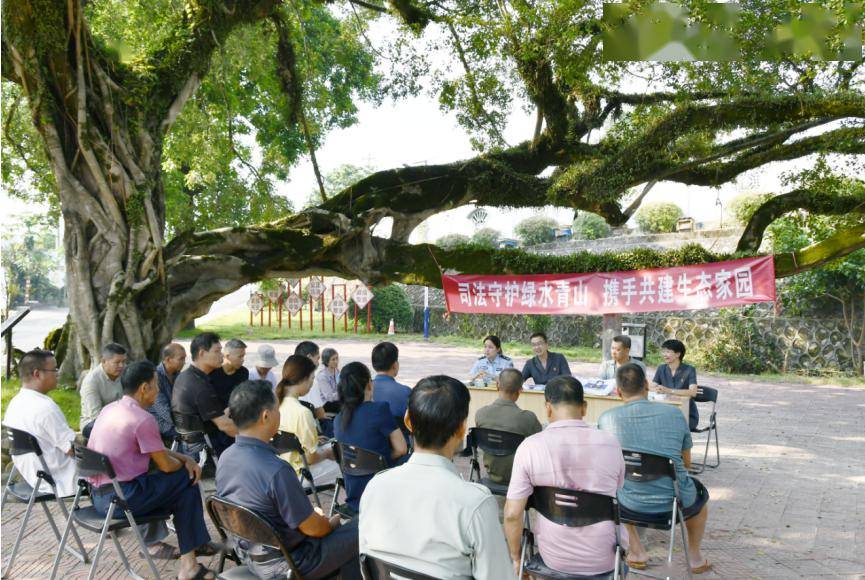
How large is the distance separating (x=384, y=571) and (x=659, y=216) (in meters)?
26.3

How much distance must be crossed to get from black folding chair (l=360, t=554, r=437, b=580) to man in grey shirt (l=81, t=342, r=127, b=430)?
392 cm

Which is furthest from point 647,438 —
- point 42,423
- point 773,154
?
point 773,154

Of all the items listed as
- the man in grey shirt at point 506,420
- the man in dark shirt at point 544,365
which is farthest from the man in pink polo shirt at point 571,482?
the man in dark shirt at point 544,365

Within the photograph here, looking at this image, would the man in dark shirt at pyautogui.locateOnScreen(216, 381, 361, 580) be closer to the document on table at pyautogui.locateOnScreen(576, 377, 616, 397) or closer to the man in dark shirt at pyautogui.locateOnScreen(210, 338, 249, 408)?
the man in dark shirt at pyautogui.locateOnScreen(210, 338, 249, 408)

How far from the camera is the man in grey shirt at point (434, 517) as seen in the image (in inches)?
80.1

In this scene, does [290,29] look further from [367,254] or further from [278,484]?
[278,484]

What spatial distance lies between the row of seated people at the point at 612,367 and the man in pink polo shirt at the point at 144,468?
308 cm

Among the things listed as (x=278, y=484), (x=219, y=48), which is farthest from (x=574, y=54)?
(x=278, y=484)

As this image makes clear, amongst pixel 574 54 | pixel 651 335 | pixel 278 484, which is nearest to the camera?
pixel 278 484

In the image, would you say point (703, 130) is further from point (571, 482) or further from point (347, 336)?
point (347, 336)

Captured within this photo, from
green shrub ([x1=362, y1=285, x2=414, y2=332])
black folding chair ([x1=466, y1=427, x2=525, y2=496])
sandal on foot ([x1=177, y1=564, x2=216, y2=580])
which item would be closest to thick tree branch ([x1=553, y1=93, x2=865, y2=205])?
black folding chair ([x1=466, y1=427, x2=525, y2=496])

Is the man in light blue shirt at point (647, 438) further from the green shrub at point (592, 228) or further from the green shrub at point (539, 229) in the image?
the green shrub at point (539, 229)

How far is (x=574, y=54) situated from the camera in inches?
299

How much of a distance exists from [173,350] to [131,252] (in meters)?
2.33
